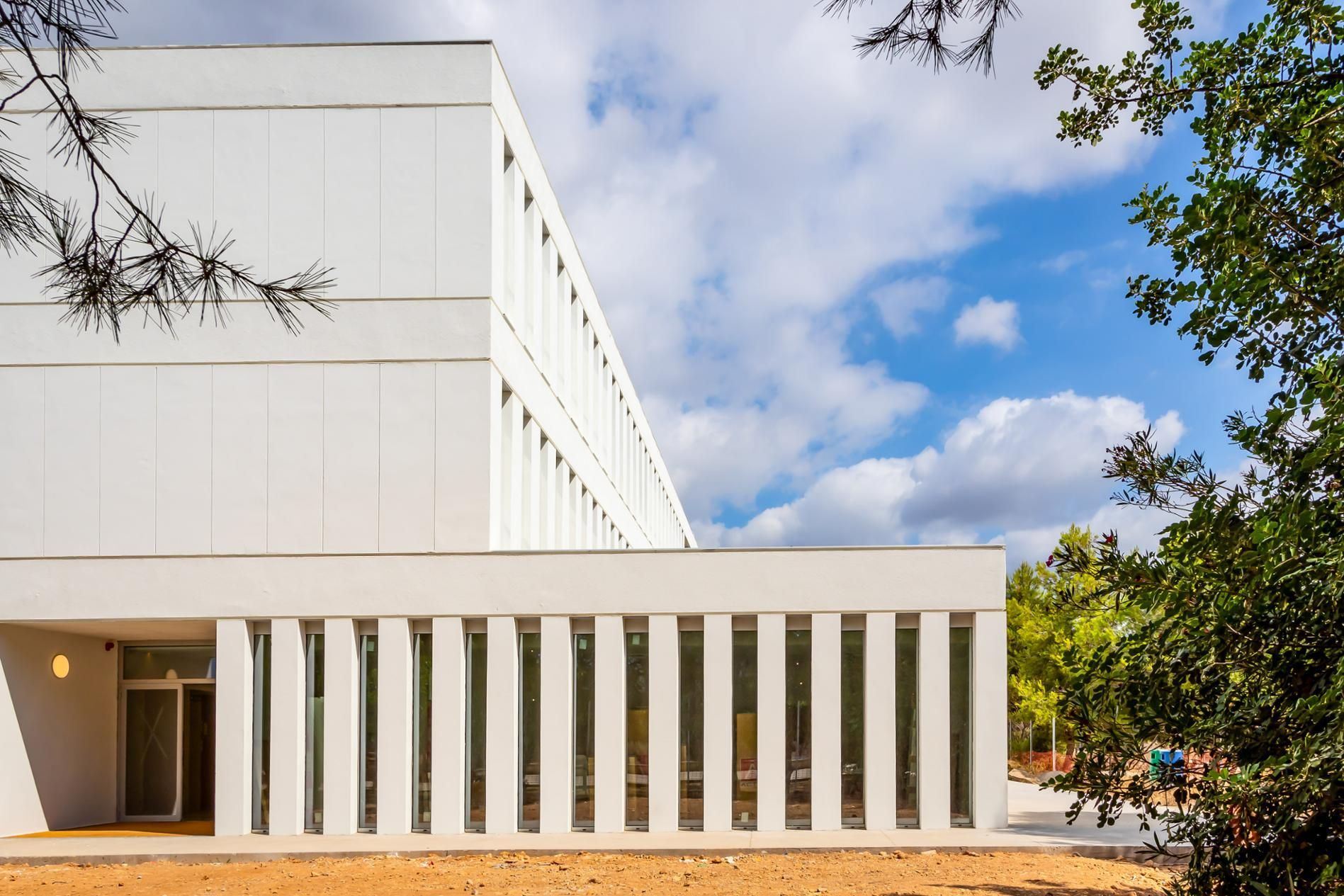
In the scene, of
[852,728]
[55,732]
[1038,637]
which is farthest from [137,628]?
[1038,637]

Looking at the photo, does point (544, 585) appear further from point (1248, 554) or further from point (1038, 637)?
point (1038, 637)

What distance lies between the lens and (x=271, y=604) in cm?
1945

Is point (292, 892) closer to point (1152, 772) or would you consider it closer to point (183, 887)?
point (183, 887)

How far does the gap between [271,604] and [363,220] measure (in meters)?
6.40

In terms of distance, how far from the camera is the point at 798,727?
19.2m

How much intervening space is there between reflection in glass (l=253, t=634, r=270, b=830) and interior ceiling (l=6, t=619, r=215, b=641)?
3.31 feet

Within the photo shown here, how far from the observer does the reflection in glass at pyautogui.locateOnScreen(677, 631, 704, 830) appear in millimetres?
Result: 18984

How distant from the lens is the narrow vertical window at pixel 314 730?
19.2m

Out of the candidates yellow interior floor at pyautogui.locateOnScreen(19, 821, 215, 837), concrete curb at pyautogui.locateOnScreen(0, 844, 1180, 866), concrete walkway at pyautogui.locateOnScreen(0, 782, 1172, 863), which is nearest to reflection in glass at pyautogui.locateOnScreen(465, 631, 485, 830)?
concrete walkway at pyautogui.locateOnScreen(0, 782, 1172, 863)

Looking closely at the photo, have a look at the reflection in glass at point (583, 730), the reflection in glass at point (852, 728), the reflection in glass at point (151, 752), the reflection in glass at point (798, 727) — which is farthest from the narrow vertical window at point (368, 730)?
the reflection in glass at point (852, 728)

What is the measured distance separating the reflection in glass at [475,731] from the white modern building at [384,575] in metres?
0.05

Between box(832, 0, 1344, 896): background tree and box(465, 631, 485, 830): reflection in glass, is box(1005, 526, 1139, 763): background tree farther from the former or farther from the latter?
box(832, 0, 1344, 896): background tree

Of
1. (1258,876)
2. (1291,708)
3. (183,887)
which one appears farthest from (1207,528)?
(183,887)

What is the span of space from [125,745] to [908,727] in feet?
45.7
